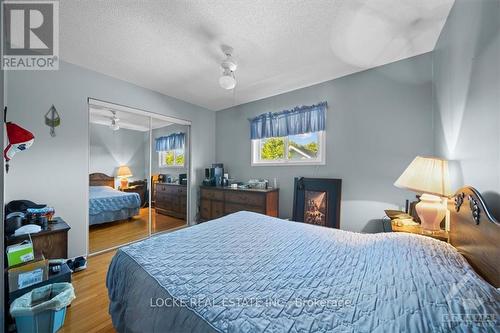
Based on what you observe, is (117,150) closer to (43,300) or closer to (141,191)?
(141,191)

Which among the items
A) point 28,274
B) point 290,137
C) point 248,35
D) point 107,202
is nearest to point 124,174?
point 107,202

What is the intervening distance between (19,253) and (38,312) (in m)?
0.58

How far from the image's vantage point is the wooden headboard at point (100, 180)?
8.63ft

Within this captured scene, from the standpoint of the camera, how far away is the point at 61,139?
2.35 metres

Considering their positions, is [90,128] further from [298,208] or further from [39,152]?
[298,208]

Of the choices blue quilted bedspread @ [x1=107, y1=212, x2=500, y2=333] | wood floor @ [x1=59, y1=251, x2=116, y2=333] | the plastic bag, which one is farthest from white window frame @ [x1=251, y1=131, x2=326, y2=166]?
the plastic bag

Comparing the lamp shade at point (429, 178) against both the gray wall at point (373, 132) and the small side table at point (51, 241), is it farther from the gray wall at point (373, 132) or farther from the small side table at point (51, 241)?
the small side table at point (51, 241)

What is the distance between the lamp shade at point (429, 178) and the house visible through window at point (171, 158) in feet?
11.6

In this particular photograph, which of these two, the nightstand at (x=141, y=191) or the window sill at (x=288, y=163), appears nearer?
the window sill at (x=288, y=163)

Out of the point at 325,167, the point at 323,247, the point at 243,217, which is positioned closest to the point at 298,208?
the point at 325,167

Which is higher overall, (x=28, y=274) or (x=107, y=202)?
(x=107, y=202)

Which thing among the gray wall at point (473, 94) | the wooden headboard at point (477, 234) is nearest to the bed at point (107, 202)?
the wooden headboard at point (477, 234)

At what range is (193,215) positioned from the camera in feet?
13.1

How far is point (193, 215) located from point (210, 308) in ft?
11.2
